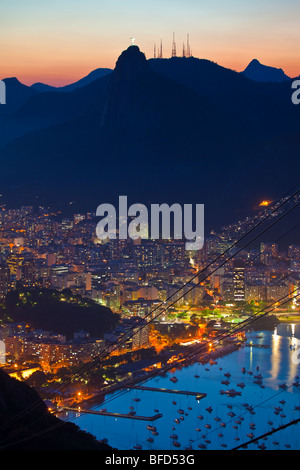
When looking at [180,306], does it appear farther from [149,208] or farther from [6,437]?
[6,437]

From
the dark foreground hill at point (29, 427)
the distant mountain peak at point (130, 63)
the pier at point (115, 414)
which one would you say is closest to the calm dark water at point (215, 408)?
the pier at point (115, 414)

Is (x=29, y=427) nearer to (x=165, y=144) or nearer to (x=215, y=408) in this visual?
(x=215, y=408)

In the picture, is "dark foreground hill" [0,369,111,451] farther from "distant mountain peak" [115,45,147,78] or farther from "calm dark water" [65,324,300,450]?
"distant mountain peak" [115,45,147,78]

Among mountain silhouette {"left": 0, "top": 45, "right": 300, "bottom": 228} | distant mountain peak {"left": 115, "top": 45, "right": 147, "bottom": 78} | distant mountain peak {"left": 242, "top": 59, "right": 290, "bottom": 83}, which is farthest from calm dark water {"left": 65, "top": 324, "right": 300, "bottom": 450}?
distant mountain peak {"left": 242, "top": 59, "right": 290, "bottom": 83}

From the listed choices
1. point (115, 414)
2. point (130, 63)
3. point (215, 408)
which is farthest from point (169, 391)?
point (130, 63)

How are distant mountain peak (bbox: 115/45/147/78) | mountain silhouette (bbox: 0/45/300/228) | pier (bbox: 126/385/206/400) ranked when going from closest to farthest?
1. pier (bbox: 126/385/206/400)
2. mountain silhouette (bbox: 0/45/300/228)
3. distant mountain peak (bbox: 115/45/147/78)

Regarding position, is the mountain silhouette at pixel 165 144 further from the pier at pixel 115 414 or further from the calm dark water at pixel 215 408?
the pier at pixel 115 414
